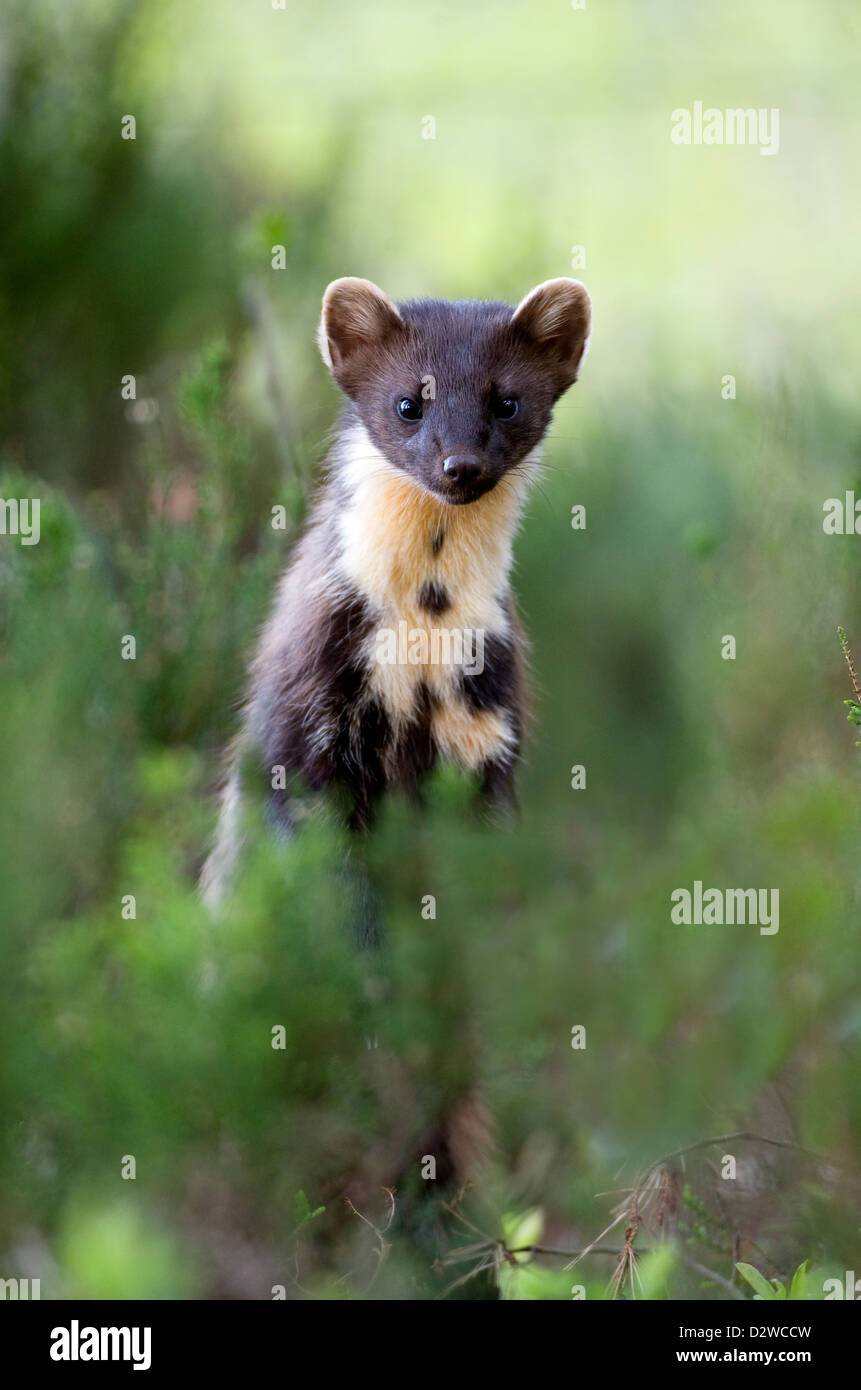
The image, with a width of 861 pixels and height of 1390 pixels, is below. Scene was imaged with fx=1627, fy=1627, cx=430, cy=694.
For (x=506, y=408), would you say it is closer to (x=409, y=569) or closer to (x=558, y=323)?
(x=558, y=323)

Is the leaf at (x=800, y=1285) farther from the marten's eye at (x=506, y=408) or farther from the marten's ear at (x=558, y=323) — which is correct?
the marten's ear at (x=558, y=323)

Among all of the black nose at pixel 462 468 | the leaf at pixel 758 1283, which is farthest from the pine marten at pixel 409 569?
the leaf at pixel 758 1283

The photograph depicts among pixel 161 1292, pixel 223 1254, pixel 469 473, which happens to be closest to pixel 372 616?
pixel 469 473

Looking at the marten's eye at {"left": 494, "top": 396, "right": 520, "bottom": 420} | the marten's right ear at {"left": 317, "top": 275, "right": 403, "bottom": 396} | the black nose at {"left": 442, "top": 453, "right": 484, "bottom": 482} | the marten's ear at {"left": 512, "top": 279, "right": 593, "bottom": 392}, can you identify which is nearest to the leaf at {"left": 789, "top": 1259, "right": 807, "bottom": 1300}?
the black nose at {"left": 442, "top": 453, "right": 484, "bottom": 482}

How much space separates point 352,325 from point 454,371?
0.42 metres

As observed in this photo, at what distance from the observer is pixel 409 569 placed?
473 cm

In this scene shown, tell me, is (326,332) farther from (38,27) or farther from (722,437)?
(38,27)

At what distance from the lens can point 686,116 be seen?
8.36 metres

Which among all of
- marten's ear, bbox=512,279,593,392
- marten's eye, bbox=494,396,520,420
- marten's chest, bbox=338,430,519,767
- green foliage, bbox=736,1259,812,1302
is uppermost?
marten's ear, bbox=512,279,593,392

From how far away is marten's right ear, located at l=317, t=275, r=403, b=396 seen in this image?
4.73 metres

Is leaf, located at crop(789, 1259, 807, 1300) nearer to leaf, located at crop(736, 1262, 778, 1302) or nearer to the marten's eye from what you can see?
leaf, located at crop(736, 1262, 778, 1302)

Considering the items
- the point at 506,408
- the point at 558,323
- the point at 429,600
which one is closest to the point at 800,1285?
the point at 429,600

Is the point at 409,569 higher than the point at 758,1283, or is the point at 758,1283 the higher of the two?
the point at 409,569

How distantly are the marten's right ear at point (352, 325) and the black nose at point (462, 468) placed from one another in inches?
23.9
